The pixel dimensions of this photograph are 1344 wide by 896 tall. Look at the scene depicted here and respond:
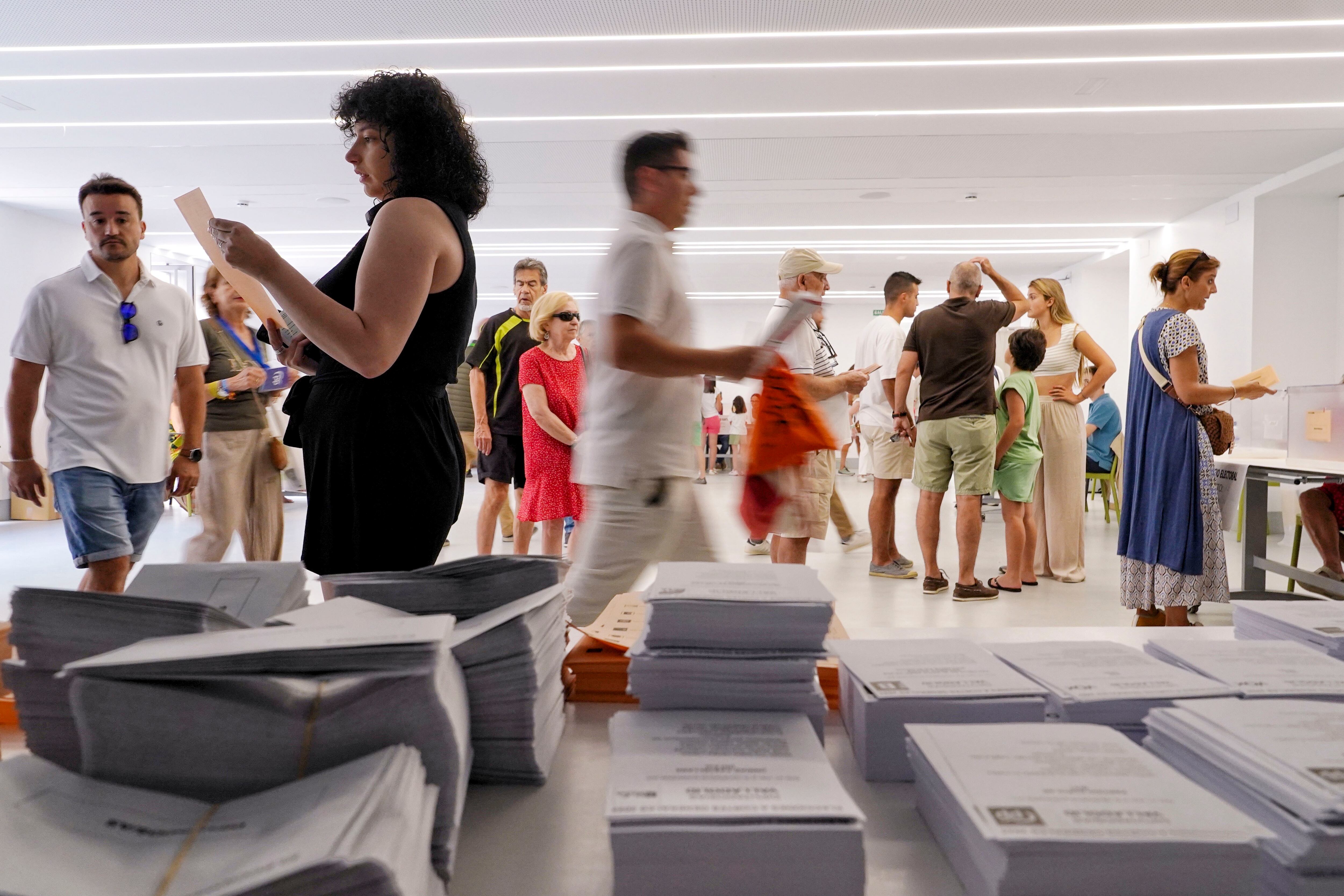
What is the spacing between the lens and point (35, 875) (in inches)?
16.9

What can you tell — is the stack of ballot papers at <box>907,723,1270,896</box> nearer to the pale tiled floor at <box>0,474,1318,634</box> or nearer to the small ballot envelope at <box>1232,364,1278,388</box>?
the pale tiled floor at <box>0,474,1318,634</box>

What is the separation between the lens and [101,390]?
97.3 inches

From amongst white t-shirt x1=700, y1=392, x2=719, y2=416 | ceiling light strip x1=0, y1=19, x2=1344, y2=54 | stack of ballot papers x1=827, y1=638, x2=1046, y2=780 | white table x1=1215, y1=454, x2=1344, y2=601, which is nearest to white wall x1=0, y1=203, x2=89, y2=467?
ceiling light strip x1=0, y1=19, x2=1344, y2=54

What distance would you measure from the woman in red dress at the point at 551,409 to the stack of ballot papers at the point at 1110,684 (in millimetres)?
2756

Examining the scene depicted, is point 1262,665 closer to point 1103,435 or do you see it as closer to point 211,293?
point 211,293

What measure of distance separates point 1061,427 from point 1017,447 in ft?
1.43

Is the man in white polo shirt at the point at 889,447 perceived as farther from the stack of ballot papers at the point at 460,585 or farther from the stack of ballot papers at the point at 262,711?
the stack of ballot papers at the point at 262,711

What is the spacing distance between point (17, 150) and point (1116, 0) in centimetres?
794

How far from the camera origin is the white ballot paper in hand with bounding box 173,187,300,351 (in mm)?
1322

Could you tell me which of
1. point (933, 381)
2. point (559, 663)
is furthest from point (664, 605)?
point (933, 381)

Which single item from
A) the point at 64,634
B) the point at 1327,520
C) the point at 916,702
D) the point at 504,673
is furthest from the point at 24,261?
the point at 1327,520

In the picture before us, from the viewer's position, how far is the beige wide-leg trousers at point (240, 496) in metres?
2.94

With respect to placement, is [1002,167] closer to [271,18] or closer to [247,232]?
[271,18]

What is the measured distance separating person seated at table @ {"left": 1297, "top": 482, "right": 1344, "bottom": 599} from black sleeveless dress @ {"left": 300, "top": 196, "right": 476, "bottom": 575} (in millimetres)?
4032
